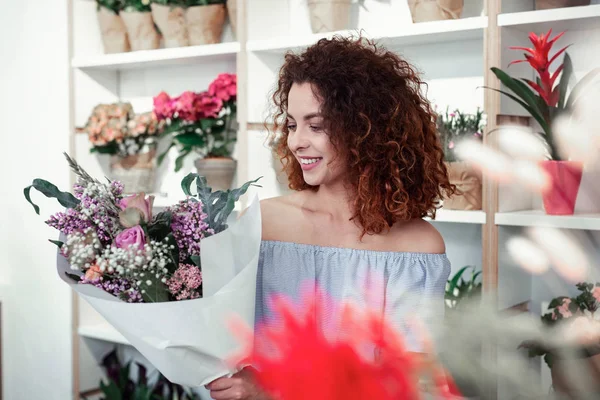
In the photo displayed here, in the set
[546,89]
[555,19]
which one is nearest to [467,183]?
[546,89]

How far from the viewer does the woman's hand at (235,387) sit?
35.3 inches

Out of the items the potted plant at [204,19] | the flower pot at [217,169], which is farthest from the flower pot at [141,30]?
the flower pot at [217,169]

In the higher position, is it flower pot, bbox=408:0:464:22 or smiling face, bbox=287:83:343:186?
flower pot, bbox=408:0:464:22

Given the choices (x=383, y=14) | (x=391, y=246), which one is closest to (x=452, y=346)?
(x=391, y=246)

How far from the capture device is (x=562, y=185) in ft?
5.18

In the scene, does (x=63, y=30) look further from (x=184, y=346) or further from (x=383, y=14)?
(x=184, y=346)

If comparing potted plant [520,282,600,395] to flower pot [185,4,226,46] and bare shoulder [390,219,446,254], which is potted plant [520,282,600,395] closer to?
bare shoulder [390,219,446,254]

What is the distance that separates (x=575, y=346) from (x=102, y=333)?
2104 mm

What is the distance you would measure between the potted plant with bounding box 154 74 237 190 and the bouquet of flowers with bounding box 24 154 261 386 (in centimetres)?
141

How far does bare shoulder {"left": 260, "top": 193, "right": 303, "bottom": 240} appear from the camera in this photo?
1244 millimetres

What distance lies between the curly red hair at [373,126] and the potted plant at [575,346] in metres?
0.33

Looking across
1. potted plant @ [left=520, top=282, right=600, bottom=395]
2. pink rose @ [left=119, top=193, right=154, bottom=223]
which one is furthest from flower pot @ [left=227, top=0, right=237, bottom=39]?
pink rose @ [left=119, top=193, right=154, bottom=223]

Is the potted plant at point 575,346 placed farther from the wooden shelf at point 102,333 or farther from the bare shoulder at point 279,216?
the wooden shelf at point 102,333

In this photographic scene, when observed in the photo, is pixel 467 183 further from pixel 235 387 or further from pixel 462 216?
pixel 235 387
